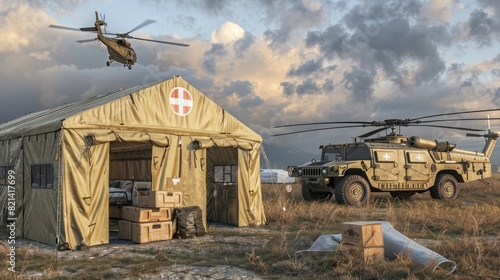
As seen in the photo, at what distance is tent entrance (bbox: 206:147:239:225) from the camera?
12061 millimetres

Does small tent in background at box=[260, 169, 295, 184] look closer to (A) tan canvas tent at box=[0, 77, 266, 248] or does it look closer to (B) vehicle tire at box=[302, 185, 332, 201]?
(B) vehicle tire at box=[302, 185, 332, 201]

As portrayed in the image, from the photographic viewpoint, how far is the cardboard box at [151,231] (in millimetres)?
9180

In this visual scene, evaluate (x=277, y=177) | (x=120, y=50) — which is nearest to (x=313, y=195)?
(x=120, y=50)

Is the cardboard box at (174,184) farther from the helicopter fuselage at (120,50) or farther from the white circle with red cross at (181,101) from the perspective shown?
the helicopter fuselage at (120,50)

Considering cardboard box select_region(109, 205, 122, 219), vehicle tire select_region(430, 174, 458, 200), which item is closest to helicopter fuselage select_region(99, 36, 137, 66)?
cardboard box select_region(109, 205, 122, 219)

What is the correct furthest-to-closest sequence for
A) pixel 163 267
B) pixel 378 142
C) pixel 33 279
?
pixel 378 142
pixel 163 267
pixel 33 279

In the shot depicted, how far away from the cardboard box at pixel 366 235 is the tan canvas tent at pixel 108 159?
465 centimetres

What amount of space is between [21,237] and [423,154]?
46.8 feet

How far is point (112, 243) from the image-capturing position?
30.9ft

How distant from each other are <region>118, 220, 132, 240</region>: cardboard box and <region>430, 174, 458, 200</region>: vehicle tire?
13.3 m

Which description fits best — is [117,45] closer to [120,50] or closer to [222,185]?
[120,50]

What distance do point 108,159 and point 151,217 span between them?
1.48m

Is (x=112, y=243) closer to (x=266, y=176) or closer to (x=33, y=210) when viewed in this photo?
(x=33, y=210)

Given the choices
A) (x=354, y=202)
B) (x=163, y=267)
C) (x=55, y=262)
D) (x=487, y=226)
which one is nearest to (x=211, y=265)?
(x=163, y=267)
